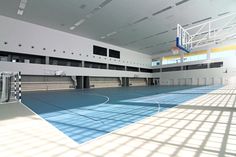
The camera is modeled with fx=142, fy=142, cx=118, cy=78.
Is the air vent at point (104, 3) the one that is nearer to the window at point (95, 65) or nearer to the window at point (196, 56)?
the window at point (95, 65)

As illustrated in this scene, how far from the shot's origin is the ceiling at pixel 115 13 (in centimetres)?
1410

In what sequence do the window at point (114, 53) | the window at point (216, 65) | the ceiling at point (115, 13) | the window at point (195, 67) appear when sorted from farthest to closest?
the window at point (195, 67) < the window at point (216, 65) < the window at point (114, 53) < the ceiling at point (115, 13)

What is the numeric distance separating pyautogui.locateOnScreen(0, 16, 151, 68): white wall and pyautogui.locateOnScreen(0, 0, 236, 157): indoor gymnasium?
0.39ft

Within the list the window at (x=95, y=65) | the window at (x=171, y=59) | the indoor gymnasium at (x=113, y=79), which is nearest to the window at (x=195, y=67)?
the indoor gymnasium at (x=113, y=79)

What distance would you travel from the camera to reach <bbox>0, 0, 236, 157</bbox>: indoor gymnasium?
10.6 ft

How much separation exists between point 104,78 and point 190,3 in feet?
63.3

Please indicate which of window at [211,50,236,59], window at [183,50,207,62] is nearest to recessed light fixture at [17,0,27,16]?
window at [183,50,207,62]

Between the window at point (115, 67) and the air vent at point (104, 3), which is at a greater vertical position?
the air vent at point (104, 3)

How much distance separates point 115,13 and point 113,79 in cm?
1674

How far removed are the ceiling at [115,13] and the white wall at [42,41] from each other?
0.92 metres

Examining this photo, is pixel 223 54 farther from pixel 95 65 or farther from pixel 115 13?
pixel 95 65

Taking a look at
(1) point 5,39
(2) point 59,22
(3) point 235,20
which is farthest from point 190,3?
(1) point 5,39

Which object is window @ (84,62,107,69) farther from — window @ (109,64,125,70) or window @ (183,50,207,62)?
window @ (183,50,207,62)

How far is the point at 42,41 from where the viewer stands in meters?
19.0
